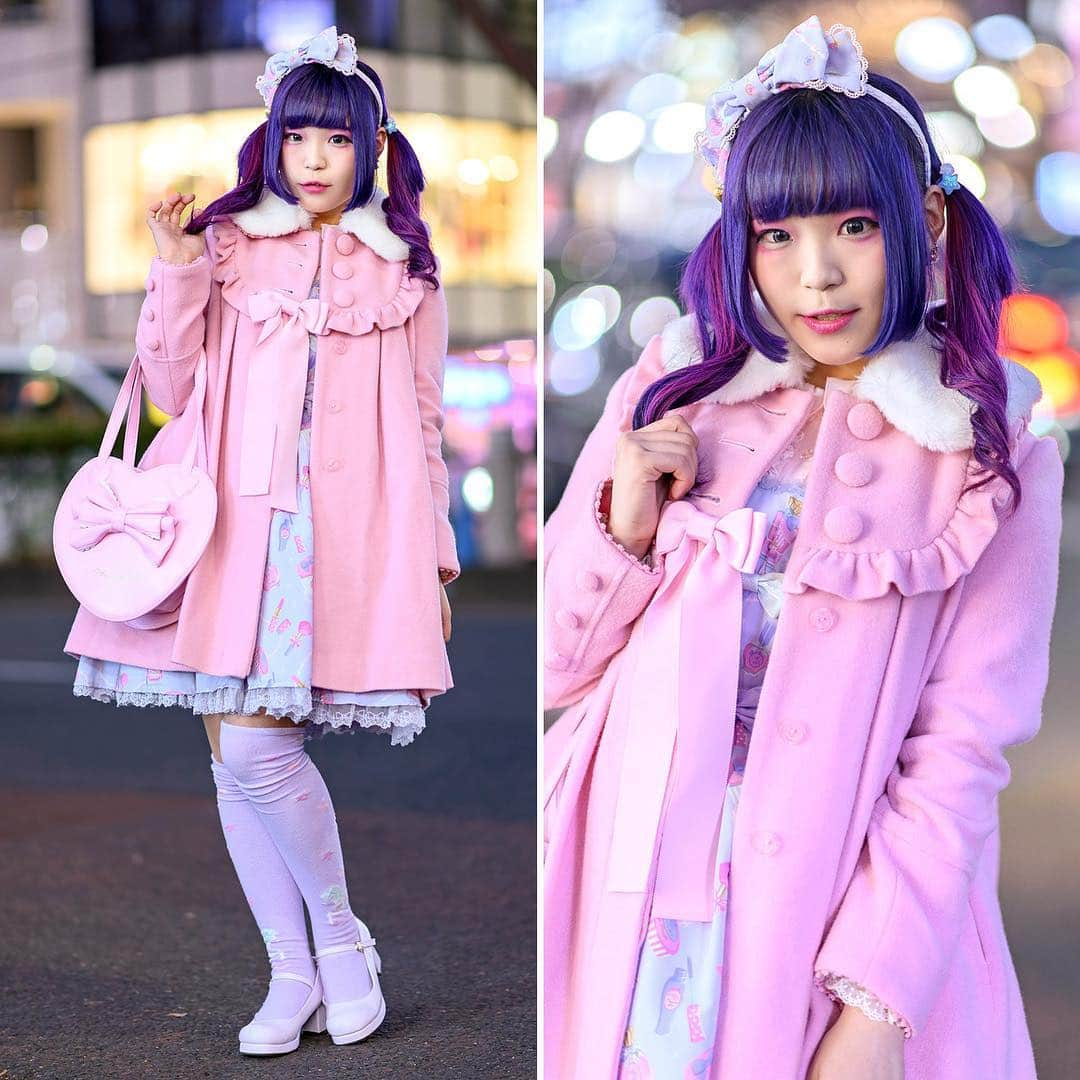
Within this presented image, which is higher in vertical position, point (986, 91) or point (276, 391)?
point (986, 91)

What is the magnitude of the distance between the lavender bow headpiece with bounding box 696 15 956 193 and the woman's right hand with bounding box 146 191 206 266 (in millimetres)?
1136

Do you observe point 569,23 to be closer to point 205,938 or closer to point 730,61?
point 730,61

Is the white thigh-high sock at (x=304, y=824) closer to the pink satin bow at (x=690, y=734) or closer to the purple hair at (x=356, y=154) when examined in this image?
the purple hair at (x=356, y=154)

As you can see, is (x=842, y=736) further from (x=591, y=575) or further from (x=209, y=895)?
(x=209, y=895)

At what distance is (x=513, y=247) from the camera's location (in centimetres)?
1662

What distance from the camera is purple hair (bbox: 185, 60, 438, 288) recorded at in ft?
9.11

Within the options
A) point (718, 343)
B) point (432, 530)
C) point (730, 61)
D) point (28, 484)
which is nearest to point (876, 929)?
point (718, 343)

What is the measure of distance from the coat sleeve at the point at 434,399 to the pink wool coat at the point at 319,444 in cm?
4

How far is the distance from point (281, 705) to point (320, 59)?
1044 millimetres

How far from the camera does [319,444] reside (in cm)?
290

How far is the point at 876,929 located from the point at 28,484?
1259 cm

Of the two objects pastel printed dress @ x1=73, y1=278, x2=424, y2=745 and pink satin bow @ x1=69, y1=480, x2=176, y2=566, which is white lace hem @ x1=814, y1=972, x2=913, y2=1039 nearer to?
pastel printed dress @ x1=73, y1=278, x2=424, y2=745

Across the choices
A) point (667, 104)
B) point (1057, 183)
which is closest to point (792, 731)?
point (667, 104)

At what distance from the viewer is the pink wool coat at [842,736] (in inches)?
71.0
